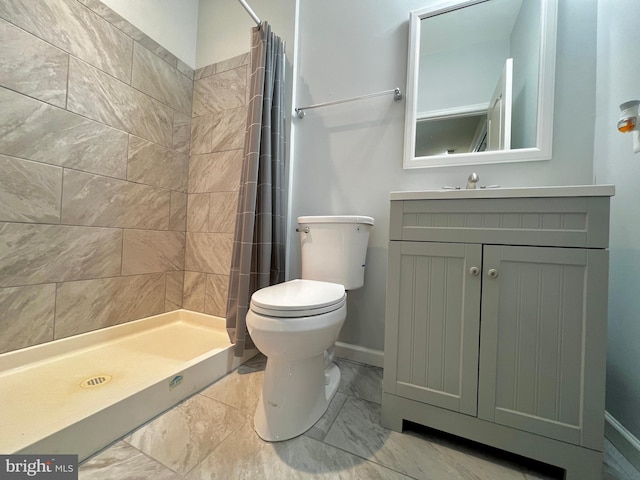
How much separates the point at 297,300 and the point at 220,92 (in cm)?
169

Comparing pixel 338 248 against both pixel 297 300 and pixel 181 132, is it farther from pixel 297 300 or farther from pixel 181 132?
pixel 181 132

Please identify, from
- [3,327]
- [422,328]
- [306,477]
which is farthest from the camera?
[3,327]

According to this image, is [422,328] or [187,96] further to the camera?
[187,96]

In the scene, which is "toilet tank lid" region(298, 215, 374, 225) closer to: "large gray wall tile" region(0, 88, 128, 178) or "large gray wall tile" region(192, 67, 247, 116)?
"large gray wall tile" region(192, 67, 247, 116)

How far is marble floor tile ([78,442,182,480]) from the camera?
71 centimetres

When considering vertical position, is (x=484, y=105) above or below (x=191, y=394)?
above

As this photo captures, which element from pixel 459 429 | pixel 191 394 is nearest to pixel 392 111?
pixel 459 429

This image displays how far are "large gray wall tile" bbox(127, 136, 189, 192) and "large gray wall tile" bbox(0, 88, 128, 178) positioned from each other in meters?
0.05

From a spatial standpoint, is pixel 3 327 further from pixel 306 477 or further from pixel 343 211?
pixel 343 211

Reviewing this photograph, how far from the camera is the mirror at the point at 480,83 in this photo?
1.17m

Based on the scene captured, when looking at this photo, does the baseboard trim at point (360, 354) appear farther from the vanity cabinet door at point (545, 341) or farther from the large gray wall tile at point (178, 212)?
the large gray wall tile at point (178, 212)

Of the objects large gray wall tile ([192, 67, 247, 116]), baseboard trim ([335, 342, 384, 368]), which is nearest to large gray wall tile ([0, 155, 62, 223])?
large gray wall tile ([192, 67, 247, 116])

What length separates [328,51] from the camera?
1.55 m

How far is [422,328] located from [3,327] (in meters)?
1.74
